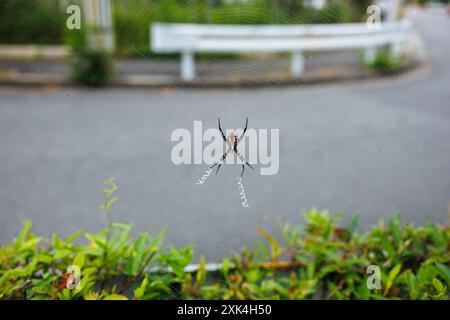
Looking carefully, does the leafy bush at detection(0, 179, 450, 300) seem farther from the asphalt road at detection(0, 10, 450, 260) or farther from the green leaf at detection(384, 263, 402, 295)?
the asphalt road at detection(0, 10, 450, 260)

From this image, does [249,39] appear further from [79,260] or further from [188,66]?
[79,260]

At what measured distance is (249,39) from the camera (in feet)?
A: 22.8

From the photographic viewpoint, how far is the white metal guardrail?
22.2ft

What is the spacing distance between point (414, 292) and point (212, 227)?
1.49 meters

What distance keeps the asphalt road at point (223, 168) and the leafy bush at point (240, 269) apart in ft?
1.91

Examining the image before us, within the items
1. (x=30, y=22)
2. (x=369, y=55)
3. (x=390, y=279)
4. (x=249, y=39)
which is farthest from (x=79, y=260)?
(x=30, y=22)

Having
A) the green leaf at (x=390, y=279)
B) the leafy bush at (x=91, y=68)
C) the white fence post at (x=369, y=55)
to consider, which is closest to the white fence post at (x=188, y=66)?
the leafy bush at (x=91, y=68)

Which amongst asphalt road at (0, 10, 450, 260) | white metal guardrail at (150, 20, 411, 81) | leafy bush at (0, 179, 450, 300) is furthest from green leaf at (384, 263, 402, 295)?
white metal guardrail at (150, 20, 411, 81)

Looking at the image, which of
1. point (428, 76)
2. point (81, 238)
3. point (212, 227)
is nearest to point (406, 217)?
point (212, 227)

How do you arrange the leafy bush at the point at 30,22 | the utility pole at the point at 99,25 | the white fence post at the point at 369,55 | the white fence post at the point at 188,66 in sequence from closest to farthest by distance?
1. the utility pole at the point at 99,25
2. the white fence post at the point at 188,66
3. the white fence post at the point at 369,55
4. the leafy bush at the point at 30,22

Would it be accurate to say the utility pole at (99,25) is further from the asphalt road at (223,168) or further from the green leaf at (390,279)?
the green leaf at (390,279)

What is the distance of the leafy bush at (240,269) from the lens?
6.53ft

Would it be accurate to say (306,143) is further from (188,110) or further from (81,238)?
(81,238)

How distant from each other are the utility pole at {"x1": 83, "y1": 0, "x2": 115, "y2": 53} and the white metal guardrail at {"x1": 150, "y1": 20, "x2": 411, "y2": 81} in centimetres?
66
